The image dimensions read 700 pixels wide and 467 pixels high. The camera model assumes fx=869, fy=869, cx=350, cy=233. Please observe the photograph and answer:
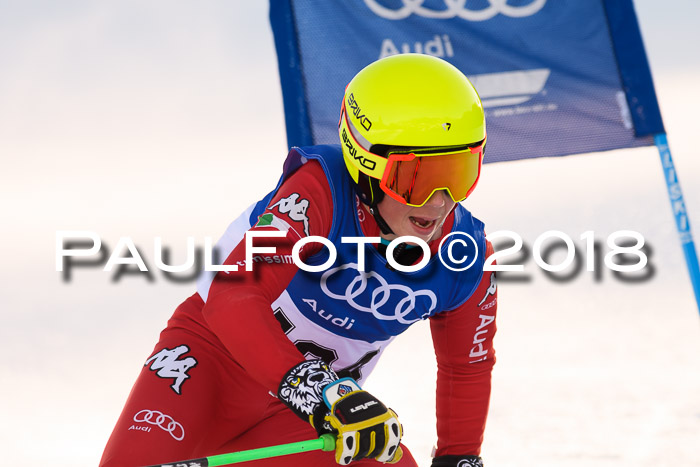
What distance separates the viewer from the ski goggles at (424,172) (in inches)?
103

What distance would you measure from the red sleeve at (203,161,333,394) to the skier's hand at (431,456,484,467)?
34.8 inches

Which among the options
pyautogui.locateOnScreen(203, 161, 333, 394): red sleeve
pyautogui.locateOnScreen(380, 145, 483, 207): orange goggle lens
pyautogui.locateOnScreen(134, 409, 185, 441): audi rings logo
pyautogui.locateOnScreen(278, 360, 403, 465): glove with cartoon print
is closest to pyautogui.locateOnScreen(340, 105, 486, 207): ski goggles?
pyautogui.locateOnScreen(380, 145, 483, 207): orange goggle lens

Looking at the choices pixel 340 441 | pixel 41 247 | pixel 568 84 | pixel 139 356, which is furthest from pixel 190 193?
pixel 340 441

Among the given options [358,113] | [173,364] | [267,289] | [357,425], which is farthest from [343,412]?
[358,113]

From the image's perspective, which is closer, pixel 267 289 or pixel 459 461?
pixel 267 289

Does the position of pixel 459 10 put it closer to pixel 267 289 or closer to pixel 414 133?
pixel 414 133

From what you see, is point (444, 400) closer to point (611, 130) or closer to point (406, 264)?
point (406, 264)

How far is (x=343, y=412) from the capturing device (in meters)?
2.16

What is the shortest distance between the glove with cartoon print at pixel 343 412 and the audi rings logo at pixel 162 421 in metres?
0.50

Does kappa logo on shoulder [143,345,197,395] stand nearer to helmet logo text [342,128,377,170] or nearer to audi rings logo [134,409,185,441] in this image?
audi rings logo [134,409,185,441]

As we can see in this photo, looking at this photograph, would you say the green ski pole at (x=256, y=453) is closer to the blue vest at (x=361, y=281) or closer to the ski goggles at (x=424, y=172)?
the blue vest at (x=361, y=281)

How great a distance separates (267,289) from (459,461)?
3.50 ft

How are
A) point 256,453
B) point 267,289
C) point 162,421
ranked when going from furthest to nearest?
point 162,421
point 267,289
point 256,453

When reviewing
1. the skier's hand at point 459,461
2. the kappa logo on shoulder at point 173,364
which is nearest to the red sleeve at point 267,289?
the kappa logo on shoulder at point 173,364
